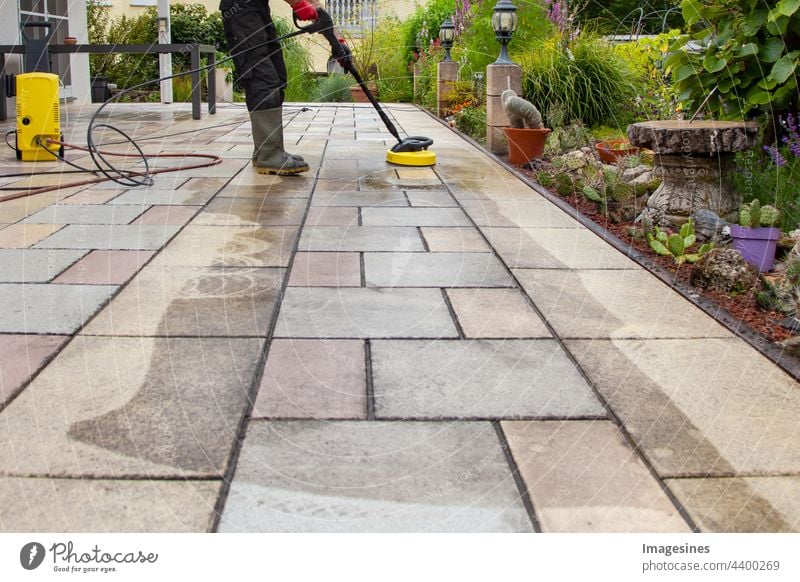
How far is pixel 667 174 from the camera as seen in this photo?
4.18 m

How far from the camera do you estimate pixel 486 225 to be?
413 centimetres

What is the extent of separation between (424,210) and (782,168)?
185 cm

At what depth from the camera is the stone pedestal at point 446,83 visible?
9.88 meters

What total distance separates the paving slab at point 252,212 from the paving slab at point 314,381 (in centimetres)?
170

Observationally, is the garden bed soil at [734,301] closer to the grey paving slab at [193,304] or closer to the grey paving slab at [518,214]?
the grey paving slab at [518,214]

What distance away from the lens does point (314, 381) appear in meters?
2.20

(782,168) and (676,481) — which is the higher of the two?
(782,168)

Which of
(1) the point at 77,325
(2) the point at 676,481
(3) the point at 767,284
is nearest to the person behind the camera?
(2) the point at 676,481

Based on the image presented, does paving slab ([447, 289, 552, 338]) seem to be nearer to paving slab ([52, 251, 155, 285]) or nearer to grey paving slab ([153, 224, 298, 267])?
grey paving slab ([153, 224, 298, 267])

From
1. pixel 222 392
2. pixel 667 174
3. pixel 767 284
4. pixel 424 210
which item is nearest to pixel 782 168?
pixel 667 174

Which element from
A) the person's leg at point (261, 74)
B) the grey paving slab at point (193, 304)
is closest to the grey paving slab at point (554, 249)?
the grey paving slab at point (193, 304)

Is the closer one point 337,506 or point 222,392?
point 337,506
